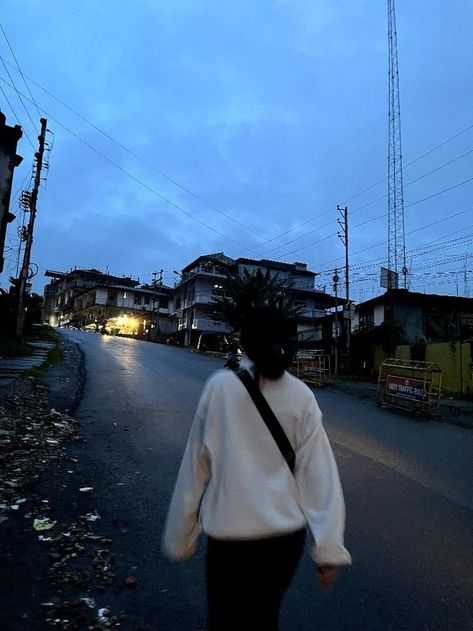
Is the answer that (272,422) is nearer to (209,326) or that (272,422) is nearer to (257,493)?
(257,493)

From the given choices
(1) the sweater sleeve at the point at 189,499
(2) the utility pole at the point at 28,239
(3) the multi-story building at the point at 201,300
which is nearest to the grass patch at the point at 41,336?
(2) the utility pole at the point at 28,239

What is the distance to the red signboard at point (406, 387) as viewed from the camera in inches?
528

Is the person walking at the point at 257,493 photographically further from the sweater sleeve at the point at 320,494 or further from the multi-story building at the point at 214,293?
the multi-story building at the point at 214,293

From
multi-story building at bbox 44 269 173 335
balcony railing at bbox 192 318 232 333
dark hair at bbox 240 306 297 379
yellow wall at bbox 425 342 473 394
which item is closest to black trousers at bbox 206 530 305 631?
dark hair at bbox 240 306 297 379

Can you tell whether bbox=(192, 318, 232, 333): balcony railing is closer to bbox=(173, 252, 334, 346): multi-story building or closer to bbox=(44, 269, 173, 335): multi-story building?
bbox=(173, 252, 334, 346): multi-story building

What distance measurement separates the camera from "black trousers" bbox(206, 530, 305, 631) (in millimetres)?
1923

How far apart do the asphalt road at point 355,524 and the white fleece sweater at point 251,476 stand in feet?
4.98

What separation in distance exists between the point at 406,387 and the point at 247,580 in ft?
43.6

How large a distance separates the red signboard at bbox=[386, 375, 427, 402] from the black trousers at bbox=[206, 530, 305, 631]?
489 inches

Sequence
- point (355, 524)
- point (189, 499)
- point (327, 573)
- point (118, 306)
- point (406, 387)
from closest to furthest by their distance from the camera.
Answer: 1. point (327, 573)
2. point (189, 499)
3. point (355, 524)
4. point (406, 387)
5. point (118, 306)

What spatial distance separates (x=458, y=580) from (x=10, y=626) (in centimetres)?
330

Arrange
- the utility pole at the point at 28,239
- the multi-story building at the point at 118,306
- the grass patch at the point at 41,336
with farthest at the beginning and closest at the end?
the multi-story building at the point at 118,306 < the grass patch at the point at 41,336 < the utility pole at the point at 28,239

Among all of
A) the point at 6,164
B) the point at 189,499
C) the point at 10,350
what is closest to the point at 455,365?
the point at 10,350

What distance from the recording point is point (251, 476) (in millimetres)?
1970
